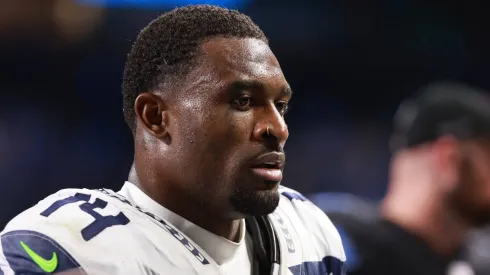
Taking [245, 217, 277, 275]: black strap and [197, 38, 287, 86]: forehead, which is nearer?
[197, 38, 287, 86]: forehead

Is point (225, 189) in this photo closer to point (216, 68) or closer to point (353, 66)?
point (216, 68)

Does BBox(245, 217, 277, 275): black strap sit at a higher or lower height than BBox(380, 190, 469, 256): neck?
higher

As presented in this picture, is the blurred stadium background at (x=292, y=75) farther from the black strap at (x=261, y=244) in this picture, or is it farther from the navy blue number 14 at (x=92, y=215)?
the navy blue number 14 at (x=92, y=215)

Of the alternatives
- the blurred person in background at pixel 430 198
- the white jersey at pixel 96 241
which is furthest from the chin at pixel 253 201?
the blurred person in background at pixel 430 198

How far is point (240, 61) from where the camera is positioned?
136 centimetres

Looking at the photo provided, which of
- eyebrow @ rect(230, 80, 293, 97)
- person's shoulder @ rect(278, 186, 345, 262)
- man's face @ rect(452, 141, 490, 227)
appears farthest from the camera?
man's face @ rect(452, 141, 490, 227)

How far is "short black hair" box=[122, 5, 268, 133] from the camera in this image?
54.6 inches

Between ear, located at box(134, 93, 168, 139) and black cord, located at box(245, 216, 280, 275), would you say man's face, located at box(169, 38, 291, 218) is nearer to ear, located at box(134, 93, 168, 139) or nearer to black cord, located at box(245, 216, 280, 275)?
ear, located at box(134, 93, 168, 139)

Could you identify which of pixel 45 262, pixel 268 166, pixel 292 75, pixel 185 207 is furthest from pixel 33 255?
pixel 292 75

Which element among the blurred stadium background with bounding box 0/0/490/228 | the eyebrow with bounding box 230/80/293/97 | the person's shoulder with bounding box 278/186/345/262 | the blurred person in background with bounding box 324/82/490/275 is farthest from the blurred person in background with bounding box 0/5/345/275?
the blurred stadium background with bounding box 0/0/490/228

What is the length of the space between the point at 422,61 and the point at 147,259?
387cm

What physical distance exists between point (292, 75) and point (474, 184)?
2572mm

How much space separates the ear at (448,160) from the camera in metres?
2.24

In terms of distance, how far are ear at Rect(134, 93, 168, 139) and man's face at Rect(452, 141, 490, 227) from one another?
1.16 meters
